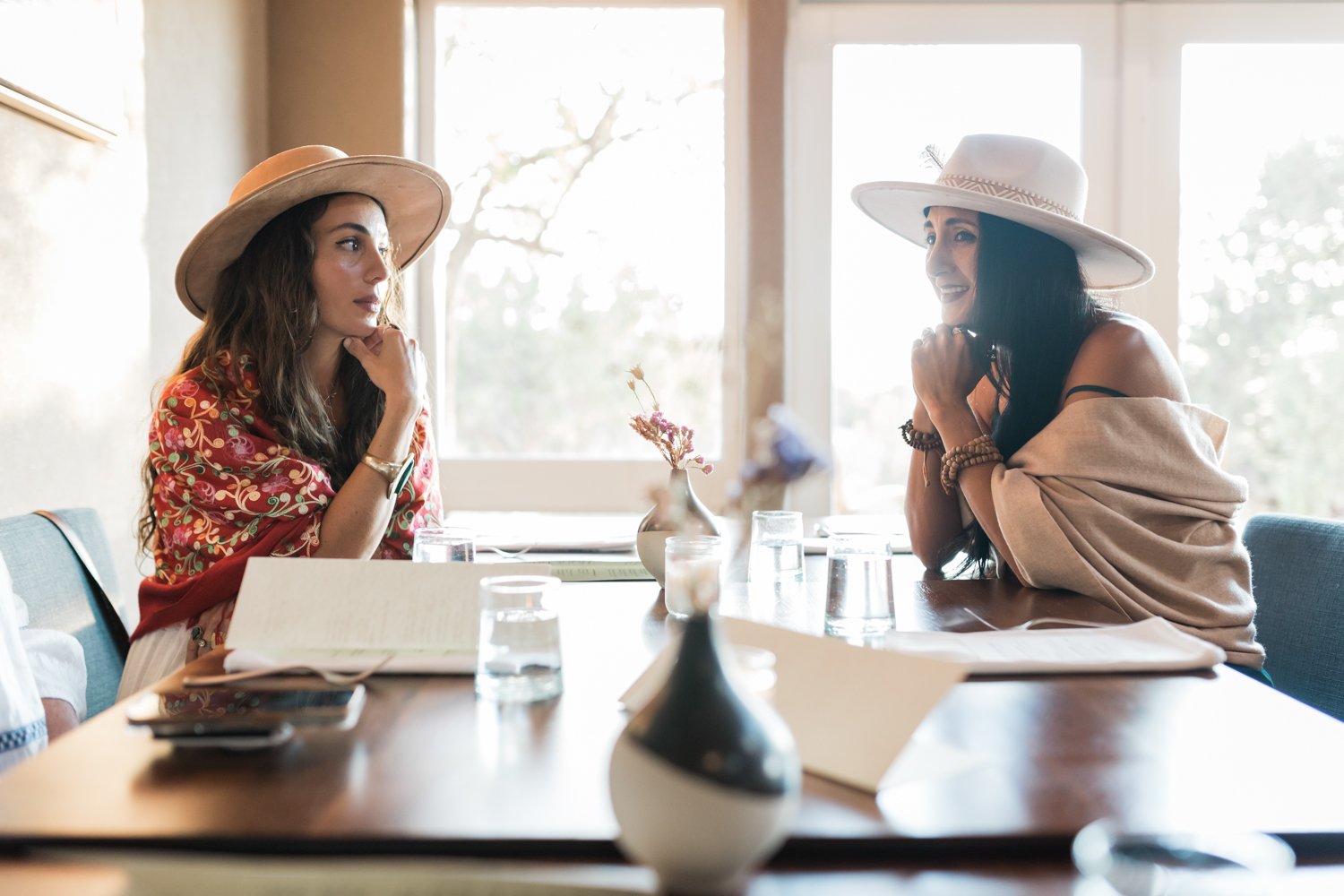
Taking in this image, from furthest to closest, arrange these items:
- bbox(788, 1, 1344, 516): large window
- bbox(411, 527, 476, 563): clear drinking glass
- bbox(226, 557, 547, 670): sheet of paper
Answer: bbox(788, 1, 1344, 516): large window
bbox(411, 527, 476, 563): clear drinking glass
bbox(226, 557, 547, 670): sheet of paper

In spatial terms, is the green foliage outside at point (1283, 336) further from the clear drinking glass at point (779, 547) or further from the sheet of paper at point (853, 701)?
the sheet of paper at point (853, 701)

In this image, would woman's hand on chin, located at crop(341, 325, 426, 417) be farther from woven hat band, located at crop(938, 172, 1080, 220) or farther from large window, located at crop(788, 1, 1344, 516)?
large window, located at crop(788, 1, 1344, 516)

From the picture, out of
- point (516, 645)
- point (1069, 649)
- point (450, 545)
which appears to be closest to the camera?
point (516, 645)

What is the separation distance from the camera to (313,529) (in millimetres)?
1669

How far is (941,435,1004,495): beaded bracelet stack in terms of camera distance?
5.42 feet

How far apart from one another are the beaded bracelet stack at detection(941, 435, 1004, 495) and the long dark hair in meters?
0.11

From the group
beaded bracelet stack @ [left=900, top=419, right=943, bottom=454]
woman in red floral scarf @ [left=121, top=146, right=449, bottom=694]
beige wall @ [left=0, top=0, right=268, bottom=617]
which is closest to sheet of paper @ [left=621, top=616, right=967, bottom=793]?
woman in red floral scarf @ [left=121, top=146, right=449, bottom=694]

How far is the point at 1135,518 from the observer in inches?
58.9

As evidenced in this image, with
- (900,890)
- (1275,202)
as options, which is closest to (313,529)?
(900,890)

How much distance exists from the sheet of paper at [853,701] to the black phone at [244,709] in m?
0.24

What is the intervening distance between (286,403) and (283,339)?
11 centimetres

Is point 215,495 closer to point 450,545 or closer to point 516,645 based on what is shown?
point 450,545

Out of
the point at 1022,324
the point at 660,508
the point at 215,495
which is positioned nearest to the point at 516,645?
the point at 660,508

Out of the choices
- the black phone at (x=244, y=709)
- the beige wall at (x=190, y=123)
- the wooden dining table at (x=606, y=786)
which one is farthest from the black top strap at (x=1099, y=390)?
the beige wall at (x=190, y=123)
